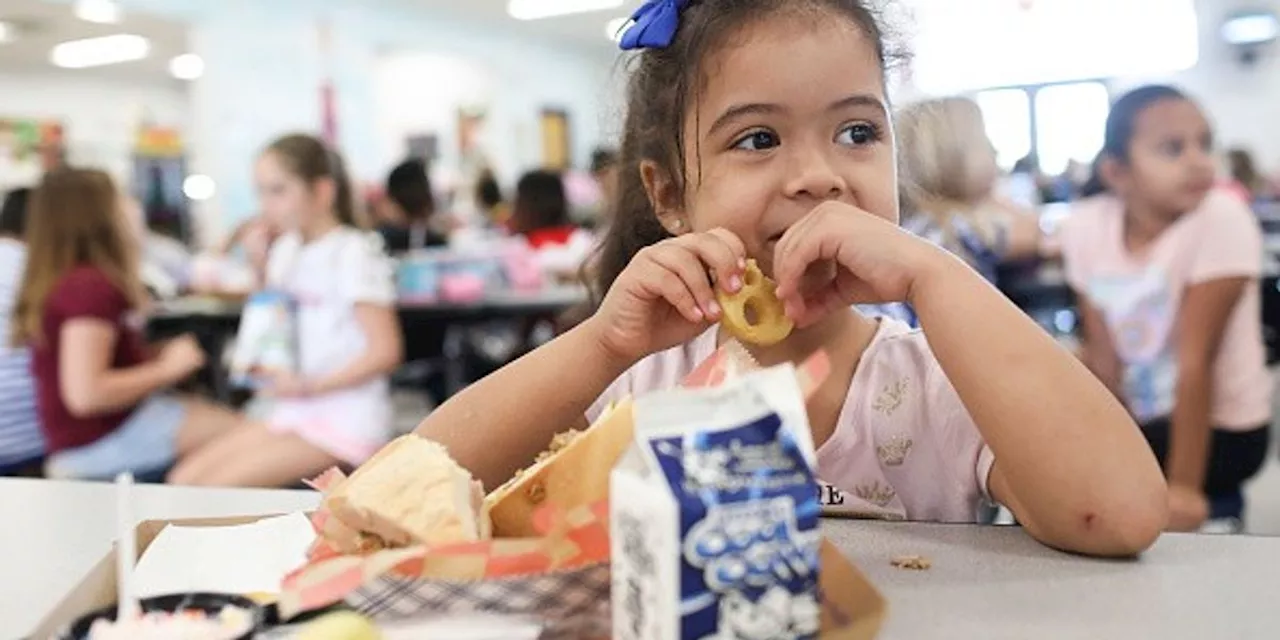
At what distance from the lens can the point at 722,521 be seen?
0.49 meters

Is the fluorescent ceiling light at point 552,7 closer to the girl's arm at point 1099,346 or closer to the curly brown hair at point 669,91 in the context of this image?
the girl's arm at point 1099,346

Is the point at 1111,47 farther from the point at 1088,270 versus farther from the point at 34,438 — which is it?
the point at 34,438

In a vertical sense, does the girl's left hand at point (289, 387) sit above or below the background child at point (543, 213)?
below

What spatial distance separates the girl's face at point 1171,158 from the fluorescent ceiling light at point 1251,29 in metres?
9.45

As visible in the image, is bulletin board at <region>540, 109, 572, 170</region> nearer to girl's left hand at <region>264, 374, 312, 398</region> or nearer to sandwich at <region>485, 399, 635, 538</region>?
girl's left hand at <region>264, 374, 312, 398</region>

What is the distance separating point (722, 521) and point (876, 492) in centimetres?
64

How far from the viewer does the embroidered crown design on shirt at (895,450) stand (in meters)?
1.10

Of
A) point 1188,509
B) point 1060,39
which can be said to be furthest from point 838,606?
point 1060,39

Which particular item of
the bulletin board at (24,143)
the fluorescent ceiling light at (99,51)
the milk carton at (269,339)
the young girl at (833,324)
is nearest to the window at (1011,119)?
the fluorescent ceiling light at (99,51)

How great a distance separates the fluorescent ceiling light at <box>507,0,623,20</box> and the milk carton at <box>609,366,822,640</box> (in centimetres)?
979

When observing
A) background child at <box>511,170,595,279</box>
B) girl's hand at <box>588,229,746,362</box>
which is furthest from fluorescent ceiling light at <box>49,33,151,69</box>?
girl's hand at <box>588,229,746,362</box>

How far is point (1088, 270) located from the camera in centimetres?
266

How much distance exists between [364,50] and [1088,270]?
829 centimetres

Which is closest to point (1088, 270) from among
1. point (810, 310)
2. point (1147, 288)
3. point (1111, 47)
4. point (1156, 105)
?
point (1147, 288)
